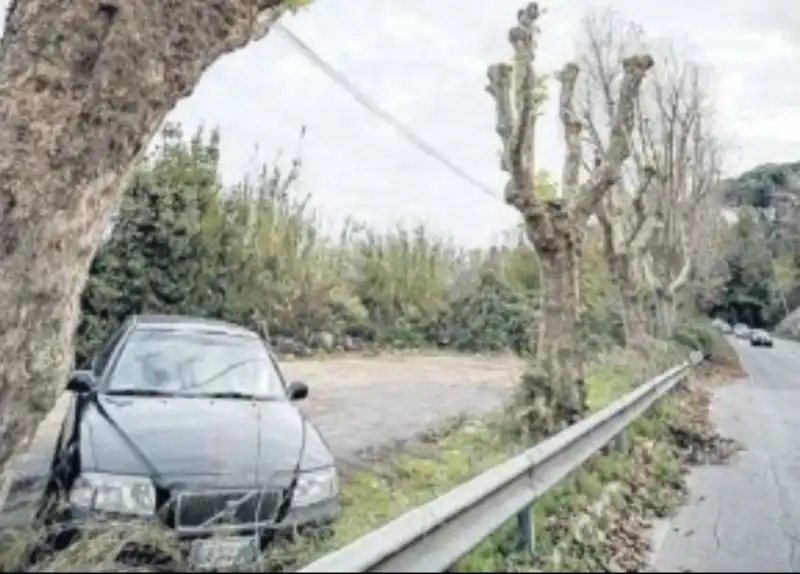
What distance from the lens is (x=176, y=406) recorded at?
688 cm

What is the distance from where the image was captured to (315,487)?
6.00 metres

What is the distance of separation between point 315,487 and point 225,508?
0.65 m

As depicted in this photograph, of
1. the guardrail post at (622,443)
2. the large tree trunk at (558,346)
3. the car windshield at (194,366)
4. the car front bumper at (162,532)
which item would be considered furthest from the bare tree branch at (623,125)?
the car front bumper at (162,532)

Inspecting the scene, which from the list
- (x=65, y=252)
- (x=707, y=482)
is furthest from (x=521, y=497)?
(x=707, y=482)

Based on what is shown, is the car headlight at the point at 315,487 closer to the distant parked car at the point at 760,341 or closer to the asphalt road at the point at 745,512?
the asphalt road at the point at 745,512

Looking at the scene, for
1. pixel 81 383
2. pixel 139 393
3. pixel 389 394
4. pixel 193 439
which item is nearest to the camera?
pixel 193 439

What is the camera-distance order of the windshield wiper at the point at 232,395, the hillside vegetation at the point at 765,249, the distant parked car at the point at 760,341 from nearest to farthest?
the windshield wiper at the point at 232,395
the distant parked car at the point at 760,341
the hillside vegetation at the point at 765,249

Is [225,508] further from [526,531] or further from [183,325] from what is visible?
[183,325]

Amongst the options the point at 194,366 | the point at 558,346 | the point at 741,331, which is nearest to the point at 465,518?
the point at 194,366

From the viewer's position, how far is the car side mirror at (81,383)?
7195 millimetres

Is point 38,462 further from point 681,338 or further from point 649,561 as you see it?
point 681,338

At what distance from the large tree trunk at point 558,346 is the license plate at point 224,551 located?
19.0ft

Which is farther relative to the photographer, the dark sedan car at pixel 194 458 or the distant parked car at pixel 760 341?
the distant parked car at pixel 760 341

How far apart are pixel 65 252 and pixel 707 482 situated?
635cm
